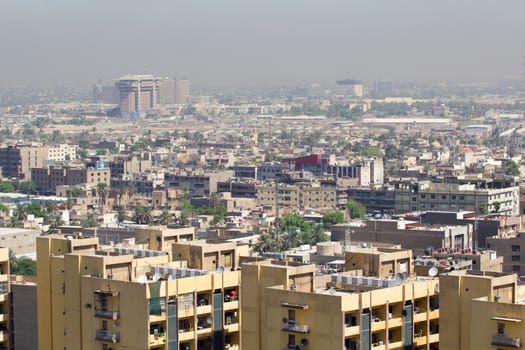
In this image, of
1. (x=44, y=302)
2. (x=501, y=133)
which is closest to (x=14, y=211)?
(x=44, y=302)

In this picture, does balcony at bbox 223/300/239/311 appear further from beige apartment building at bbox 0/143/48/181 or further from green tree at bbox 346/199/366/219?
beige apartment building at bbox 0/143/48/181

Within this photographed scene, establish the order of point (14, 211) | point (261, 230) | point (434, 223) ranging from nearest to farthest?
1. point (434, 223)
2. point (261, 230)
3. point (14, 211)

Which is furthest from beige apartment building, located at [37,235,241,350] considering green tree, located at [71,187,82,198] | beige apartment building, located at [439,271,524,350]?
green tree, located at [71,187,82,198]

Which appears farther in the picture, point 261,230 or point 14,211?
point 14,211

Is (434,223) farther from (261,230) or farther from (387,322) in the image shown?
(387,322)

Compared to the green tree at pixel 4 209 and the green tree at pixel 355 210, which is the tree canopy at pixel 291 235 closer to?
the green tree at pixel 355 210

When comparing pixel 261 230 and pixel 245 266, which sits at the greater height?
pixel 245 266
